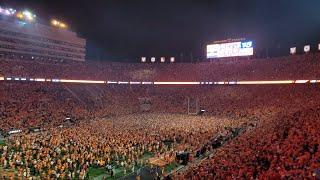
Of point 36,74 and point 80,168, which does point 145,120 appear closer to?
point 80,168

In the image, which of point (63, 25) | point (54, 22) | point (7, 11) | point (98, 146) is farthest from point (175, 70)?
point (98, 146)

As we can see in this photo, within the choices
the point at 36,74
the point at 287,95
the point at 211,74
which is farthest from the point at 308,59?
the point at 36,74

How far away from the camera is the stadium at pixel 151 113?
1800cm

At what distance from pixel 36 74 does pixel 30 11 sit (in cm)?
1981

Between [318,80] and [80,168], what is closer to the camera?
[80,168]

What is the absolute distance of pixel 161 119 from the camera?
44906mm

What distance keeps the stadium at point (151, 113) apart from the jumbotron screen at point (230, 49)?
185 millimetres

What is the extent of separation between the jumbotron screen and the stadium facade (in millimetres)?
32904

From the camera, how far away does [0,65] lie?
56.8m

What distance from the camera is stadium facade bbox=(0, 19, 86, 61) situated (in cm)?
6725

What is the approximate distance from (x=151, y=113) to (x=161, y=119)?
872 cm

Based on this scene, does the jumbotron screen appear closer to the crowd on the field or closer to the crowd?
the crowd

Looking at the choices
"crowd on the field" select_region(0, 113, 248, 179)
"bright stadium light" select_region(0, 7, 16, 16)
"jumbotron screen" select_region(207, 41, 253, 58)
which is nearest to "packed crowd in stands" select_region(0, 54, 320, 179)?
"crowd on the field" select_region(0, 113, 248, 179)

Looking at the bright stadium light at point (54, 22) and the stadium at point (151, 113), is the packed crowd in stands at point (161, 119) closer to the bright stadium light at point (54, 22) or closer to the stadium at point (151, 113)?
the stadium at point (151, 113)
